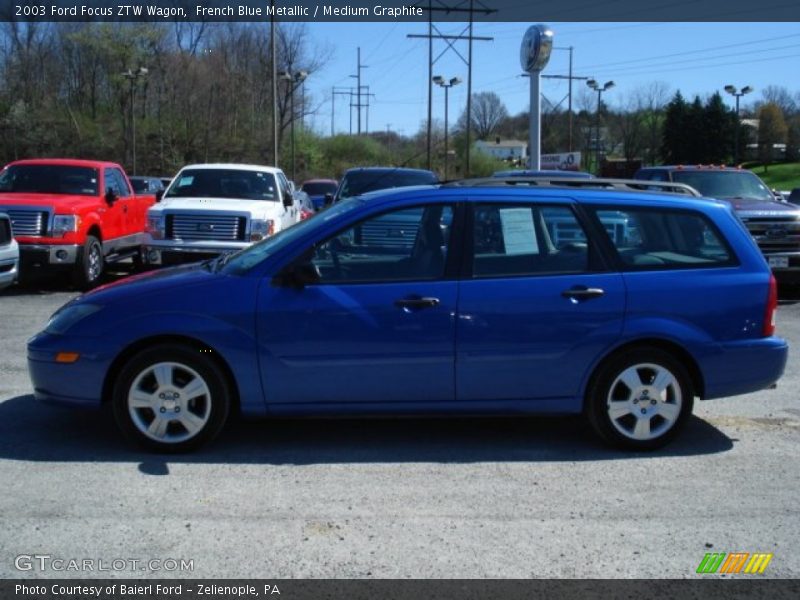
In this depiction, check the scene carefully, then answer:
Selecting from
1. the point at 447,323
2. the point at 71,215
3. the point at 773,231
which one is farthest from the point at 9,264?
the point at 773,231

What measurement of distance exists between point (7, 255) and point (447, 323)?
6867 millimetres

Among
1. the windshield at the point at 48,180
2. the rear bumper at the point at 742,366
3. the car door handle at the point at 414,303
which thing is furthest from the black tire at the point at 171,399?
the windshield at the point at 48,180

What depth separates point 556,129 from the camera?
83750 mm

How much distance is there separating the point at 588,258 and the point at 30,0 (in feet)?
176

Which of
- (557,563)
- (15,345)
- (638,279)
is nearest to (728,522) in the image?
(557,563)

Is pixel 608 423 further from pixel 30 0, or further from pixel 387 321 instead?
pixel 30 0

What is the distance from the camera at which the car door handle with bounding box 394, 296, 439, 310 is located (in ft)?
16.1

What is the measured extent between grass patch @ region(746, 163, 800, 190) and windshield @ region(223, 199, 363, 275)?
7140 centimetres

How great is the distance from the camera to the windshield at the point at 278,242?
16.7ft

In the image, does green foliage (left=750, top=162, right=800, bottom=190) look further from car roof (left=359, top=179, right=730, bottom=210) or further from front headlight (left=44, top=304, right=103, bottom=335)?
front headlight (left=44, top=304, right=103, bottom=335)

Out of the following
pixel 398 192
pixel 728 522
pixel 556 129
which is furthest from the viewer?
pixel 556 129

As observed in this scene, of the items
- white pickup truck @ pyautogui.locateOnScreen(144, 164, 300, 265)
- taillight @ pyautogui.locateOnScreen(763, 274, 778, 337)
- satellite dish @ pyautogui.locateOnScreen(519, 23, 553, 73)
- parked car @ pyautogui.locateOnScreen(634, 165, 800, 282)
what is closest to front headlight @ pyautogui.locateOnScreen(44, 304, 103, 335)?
taillight @ pyautogui.locateOnScreen(763, 274, 778, 337)

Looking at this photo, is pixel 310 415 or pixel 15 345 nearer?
pixel 310 415

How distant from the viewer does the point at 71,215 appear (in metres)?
11.4
